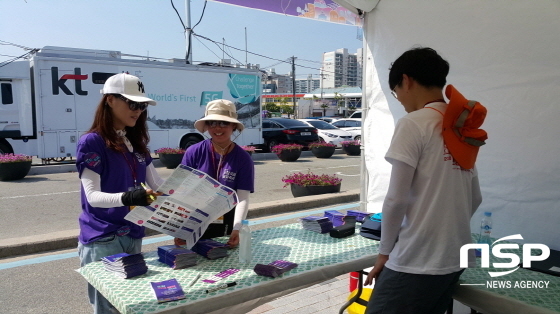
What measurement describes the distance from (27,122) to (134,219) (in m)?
13.0

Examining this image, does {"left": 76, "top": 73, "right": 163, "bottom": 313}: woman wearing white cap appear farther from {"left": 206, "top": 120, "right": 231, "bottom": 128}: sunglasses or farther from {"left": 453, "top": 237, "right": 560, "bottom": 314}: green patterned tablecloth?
{"left": 453, "top": 237, "right": 560, "bottom": 314}: green patterned tablecloth

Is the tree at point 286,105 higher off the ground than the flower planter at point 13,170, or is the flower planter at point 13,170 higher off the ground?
the tree at point 286,105

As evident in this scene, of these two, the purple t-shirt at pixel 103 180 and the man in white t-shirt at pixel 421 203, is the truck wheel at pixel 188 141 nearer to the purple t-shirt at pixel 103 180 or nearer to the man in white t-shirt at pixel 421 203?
the purple t-shirt at pixel 103 180

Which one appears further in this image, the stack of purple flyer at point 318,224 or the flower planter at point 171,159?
the flower planter at point 171,159

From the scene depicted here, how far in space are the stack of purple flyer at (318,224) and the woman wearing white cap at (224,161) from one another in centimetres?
59

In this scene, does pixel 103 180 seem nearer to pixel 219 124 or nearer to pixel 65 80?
pixel 219 124

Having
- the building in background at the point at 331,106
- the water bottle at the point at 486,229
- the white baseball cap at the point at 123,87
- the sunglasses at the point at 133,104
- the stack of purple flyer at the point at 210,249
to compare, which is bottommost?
the water bottle at the point at 486,229

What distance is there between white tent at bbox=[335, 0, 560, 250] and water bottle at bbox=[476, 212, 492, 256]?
238mm

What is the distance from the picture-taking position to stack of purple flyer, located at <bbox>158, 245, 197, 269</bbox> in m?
2.38

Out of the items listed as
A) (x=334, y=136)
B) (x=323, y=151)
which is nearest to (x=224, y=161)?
(x=323, y=151)

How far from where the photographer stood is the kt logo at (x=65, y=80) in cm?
1302

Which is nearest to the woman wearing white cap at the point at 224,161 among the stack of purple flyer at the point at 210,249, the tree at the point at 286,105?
the stack of purple flyer at the point at 210,249

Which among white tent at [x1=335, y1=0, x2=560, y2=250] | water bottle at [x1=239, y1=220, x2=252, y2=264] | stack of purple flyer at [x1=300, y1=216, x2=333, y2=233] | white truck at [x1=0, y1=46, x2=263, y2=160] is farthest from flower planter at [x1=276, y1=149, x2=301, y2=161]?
water bottle at [x1=239, y1=220, x2=252, y2=264]

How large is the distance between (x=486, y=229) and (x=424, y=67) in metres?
1.93
